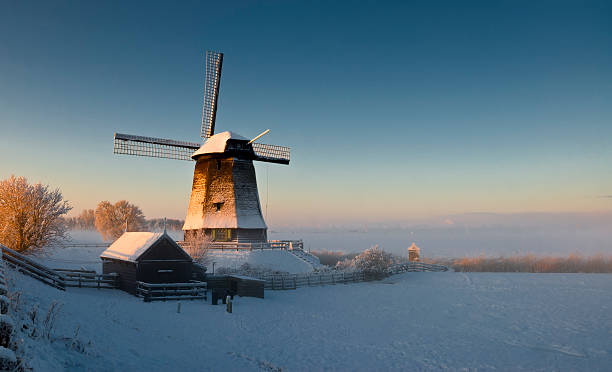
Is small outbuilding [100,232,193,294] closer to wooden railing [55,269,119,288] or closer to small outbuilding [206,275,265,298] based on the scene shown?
wooden railing [55,269,119,288]

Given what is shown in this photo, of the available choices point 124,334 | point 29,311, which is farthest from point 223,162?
point 29,311

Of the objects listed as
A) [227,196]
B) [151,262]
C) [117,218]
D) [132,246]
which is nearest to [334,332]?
[151,262]

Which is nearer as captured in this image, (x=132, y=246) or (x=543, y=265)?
(x=132, y=246)

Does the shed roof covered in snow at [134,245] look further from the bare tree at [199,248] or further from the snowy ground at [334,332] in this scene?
A: the bare tree at [199,248]

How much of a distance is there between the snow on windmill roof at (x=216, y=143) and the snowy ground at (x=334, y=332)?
14.2 m

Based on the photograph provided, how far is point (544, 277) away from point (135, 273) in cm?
3109

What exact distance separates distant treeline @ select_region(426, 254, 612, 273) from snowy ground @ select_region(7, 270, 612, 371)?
12.8 metres

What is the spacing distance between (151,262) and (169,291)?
7.61ft

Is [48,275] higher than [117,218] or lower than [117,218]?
lower

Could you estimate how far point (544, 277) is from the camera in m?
30.8

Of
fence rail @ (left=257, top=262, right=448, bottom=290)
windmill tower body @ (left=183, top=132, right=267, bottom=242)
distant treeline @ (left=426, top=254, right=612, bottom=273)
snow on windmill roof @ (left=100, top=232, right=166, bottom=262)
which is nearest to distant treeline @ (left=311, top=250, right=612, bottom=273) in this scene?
distant treeline @ (left=426, top=254, right=612, bottom=273)

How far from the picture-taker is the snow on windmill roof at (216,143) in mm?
31219

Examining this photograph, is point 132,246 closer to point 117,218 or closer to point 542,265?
point 117,218

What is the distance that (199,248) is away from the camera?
27688 millimetres
